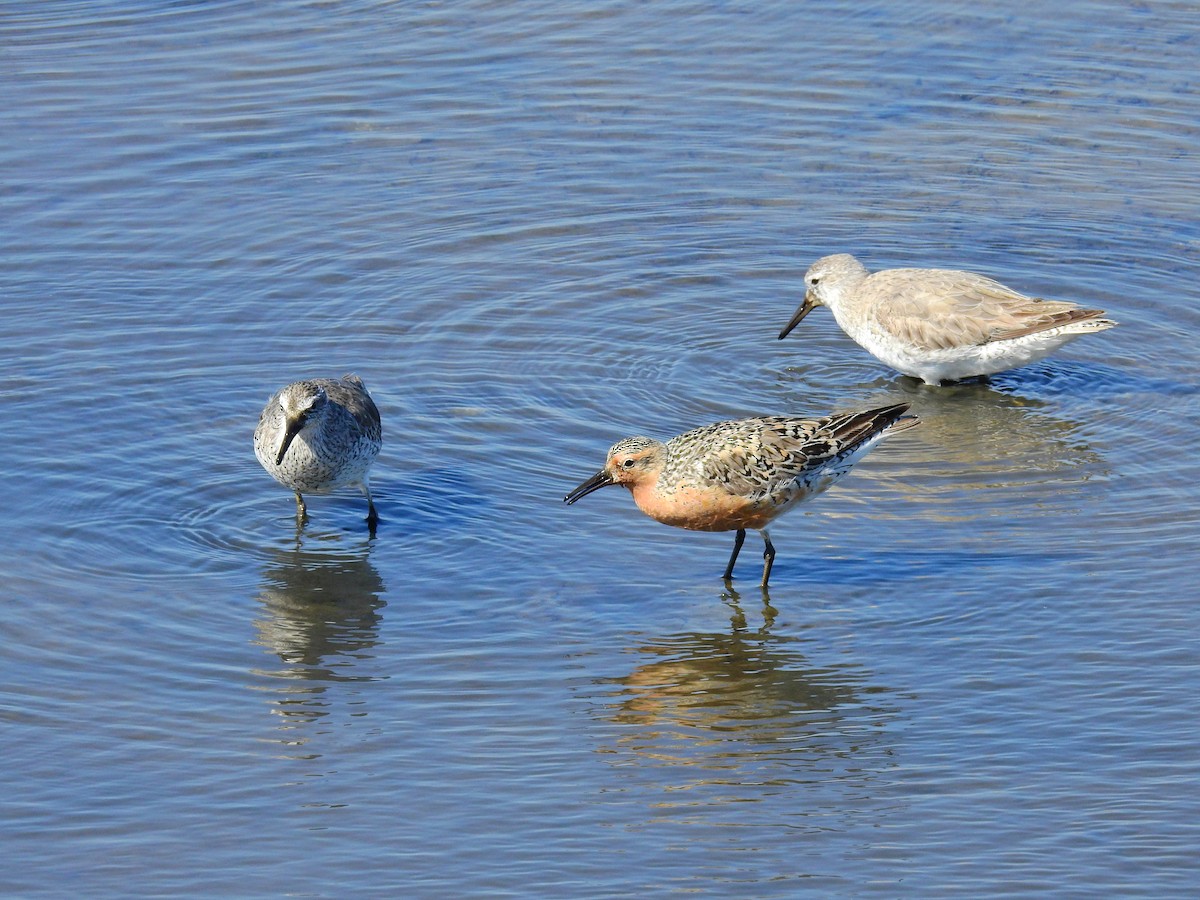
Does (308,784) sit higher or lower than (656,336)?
lower

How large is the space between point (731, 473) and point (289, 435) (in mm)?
2701

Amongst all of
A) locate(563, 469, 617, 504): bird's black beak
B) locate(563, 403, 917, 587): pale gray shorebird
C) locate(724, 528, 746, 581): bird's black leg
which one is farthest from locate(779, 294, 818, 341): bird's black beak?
locate(563, 469, 617, 504): bird's black beak

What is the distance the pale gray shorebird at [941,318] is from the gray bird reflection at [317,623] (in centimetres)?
495

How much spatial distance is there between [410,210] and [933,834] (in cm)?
965

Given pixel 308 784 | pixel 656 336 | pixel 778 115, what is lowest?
pixel 308 784

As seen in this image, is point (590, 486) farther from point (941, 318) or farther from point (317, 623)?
point (941, 318)

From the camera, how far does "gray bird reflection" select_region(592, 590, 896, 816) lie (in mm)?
8680

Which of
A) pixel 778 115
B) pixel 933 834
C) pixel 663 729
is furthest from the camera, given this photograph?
A: pixel 778 115

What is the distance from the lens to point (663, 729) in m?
9.20

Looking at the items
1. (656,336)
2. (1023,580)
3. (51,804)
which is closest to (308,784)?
(51,804)

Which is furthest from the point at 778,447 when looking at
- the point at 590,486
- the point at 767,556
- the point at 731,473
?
the point at 590,486

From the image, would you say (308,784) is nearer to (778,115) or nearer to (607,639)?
(607,639)

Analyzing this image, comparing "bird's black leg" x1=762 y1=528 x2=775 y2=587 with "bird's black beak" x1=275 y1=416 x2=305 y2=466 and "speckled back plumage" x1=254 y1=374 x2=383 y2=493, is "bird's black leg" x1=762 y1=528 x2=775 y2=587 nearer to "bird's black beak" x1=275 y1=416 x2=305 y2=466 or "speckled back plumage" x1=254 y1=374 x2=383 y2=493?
"speckled back plumage" x1=254 y1=374 x2=383 y2=493

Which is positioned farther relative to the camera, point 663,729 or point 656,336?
point 656,336
